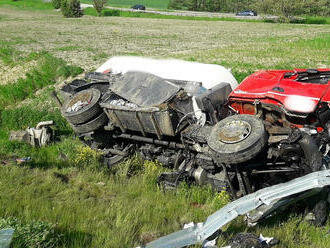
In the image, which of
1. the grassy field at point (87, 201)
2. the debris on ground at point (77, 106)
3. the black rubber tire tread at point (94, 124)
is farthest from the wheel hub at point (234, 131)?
the debris on ground at point (77, 106)

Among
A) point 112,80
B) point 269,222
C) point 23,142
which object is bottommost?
point 23,142

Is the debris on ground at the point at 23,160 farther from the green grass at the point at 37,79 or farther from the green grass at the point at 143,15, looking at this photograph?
the green grass at the point at 143,15

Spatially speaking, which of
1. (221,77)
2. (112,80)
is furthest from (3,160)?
(221,77)

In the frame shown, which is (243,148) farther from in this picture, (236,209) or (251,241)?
(251,241)

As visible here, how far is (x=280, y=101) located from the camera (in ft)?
16.2

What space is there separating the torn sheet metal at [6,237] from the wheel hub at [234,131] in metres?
2.50

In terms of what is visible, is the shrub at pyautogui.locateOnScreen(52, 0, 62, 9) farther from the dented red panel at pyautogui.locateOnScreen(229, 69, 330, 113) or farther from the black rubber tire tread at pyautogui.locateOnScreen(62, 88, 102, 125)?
the dented red panel at pyautogui.locateOnScreen(229, 69, 330, 113)

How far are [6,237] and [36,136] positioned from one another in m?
4.51

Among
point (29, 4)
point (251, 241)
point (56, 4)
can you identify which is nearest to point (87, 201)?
point (251, 241)

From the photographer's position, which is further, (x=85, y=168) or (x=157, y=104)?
(x=85, y=168)

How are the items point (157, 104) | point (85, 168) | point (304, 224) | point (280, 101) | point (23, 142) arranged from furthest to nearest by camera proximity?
1. point (23, 142)
2. point (85, 168)
3. point (157, 104)
4. point (280, 101)
5. point (304, 224)

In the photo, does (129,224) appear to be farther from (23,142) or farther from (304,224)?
(23,142)

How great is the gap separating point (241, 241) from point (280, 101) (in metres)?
2.25

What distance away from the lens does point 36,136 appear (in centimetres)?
747
